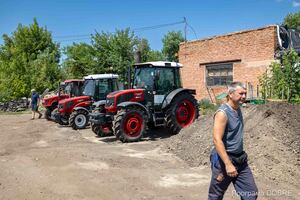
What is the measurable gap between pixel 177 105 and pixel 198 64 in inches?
284

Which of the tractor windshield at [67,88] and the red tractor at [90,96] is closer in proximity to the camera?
the red tractor at [90,96]

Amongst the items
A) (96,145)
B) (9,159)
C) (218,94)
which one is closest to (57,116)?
(96,145)

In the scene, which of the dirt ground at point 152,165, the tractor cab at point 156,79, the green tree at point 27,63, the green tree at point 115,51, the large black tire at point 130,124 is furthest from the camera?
the green tree at point 27,63

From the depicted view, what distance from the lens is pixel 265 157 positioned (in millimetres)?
7121

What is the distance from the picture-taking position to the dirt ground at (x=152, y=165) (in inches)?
236

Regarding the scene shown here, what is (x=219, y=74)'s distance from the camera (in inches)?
690

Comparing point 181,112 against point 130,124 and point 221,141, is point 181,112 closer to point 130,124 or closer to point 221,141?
point 130,124

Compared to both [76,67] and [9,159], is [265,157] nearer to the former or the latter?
[9,159]

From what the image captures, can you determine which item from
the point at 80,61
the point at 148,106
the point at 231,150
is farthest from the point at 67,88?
the point at 231,150

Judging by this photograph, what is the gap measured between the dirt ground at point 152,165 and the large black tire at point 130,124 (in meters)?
0.33

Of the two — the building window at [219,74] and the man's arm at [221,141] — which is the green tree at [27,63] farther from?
the man's arm at [221,141]

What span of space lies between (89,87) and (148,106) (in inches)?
175

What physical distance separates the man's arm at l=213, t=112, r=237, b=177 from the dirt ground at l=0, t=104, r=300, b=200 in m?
1.85

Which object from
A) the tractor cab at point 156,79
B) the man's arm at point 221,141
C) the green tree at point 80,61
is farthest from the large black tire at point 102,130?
the green tree at point 80,61
